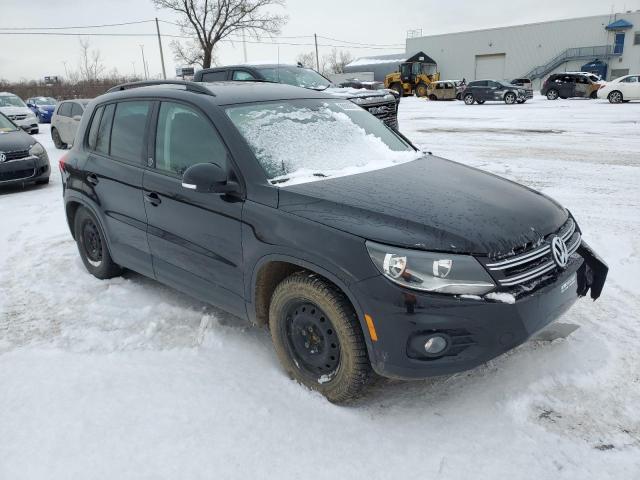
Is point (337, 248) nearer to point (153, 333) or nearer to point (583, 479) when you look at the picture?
point (583, 479)

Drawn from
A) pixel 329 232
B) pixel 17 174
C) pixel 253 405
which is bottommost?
pixel 253 405

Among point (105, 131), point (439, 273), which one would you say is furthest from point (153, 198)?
point (439, 273)

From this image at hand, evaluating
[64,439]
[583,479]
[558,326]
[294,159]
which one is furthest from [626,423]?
[64,439]

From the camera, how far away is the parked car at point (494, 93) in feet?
93.5

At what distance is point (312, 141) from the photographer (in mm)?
3459

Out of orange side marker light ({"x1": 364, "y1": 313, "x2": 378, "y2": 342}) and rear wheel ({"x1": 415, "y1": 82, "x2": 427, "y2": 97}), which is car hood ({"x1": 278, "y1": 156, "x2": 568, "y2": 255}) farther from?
rear wheel ({"x1": 415, "y1": 82, "x2": 427, "y2": 97})

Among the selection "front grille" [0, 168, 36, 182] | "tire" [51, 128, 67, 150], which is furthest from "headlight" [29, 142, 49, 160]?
"tire" [51, 128, 67, 150]

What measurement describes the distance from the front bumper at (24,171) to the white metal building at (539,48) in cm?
5345

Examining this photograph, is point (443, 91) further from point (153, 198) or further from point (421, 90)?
point (153, 198)

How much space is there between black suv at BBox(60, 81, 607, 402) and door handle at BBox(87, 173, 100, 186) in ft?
A: 0.07

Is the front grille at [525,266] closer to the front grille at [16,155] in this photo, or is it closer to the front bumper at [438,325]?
the front bumper at [438,325]

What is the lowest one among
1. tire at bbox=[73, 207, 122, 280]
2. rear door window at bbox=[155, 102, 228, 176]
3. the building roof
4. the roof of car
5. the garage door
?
tire at bbox=[73, 207, 122, 280]

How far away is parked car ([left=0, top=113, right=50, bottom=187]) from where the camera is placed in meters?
8.86

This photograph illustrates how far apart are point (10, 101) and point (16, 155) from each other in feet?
48.7
